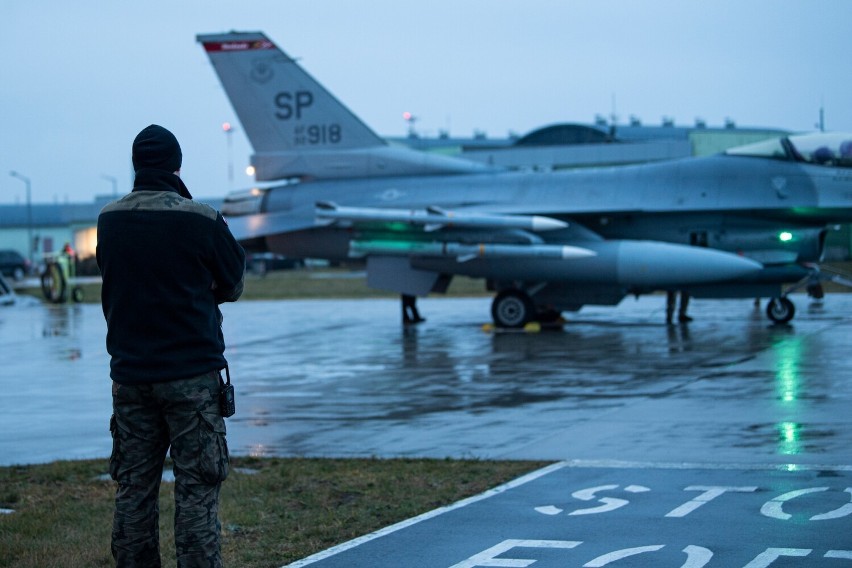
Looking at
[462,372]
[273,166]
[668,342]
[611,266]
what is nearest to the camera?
[462,372]

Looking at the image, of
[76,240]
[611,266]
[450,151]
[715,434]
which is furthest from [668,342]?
[76,240]

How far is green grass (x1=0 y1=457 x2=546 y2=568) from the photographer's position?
6219 mm

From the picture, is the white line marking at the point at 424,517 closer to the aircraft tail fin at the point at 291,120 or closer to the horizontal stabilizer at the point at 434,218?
the horizontal stabilizer at the point at 434,218

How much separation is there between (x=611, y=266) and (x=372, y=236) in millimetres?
4623

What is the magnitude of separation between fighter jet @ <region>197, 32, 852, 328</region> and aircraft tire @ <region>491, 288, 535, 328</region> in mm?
26

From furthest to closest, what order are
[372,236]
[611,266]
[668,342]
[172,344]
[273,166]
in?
[273,166] → [372,236] → [611,266] → [668,342] → [172,344]

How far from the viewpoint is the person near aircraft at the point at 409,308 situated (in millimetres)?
22859

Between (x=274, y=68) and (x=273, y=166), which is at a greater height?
(x=274, y=68)

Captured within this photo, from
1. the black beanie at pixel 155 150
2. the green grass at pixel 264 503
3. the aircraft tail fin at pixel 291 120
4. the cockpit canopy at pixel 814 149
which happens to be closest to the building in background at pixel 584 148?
the aircraft tail fin at pixel 291 120

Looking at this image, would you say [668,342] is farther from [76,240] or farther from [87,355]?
[76,240]

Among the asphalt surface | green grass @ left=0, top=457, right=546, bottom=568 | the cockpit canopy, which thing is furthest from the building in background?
green grass @ left=0, top=457, right=546, bottom=568

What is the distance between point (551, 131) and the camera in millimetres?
66250

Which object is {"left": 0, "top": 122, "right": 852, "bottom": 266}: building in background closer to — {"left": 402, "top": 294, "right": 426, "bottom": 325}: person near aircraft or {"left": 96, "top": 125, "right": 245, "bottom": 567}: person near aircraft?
{"left": 402, "top": 294, "right": 426, "bottom": 325}: person near aircraft

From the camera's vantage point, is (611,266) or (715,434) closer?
(715,434)
